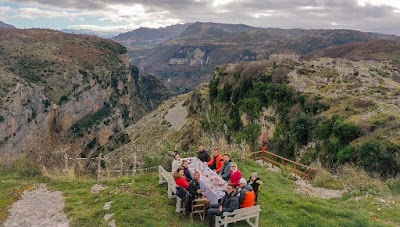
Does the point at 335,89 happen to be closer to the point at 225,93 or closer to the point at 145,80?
the point at 225,93

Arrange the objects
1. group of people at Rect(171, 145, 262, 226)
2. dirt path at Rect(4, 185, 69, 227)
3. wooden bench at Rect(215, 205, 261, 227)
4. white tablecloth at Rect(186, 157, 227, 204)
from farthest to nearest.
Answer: dirt path at Rect(4, 185, 69, 227)
white tablecloth at Rect(186, 157, 227, 204)
group of people at Rect(171, 145, 262, 226)
wooden bench at Rect(215, 205, 261, 227)

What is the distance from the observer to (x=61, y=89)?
297 ft

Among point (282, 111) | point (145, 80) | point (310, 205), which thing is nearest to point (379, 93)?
point (282, 111)

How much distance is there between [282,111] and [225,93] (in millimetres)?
15743

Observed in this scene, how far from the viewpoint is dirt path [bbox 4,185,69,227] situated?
36.4 ft

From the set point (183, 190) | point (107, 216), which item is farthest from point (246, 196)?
point (107, 216)

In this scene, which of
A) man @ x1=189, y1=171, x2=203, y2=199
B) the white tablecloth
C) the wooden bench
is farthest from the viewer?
man @ x1=189, y1=171, x2=203, y2=199

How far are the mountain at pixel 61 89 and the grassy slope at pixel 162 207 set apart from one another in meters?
48.4

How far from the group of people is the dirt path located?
3.75 meters

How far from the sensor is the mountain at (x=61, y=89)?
238 ft

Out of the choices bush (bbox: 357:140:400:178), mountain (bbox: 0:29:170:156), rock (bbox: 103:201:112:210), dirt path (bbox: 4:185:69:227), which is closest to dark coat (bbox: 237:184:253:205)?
rock (bbox: 103:201:112:210)

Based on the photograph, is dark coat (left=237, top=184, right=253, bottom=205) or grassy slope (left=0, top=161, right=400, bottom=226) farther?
grassy slope (left=0, top=161, right=400, bottom=226)

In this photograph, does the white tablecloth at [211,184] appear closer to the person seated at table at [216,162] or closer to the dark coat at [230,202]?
the dark coat at [230,202]

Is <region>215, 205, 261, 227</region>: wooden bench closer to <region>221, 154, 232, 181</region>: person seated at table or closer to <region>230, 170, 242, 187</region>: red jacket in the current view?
<region>230, 170, 242, 187</region>: red jacket
